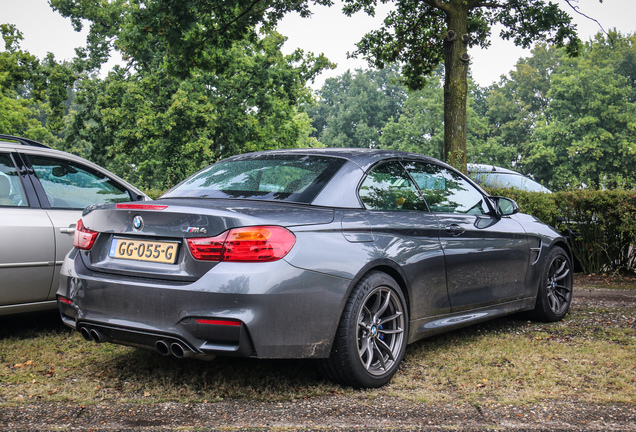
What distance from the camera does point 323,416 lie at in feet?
10.9

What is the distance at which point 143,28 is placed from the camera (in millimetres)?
12047

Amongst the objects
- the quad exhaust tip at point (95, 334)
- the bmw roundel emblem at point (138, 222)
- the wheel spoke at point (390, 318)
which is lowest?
the quad exhaust tip at point (95, 334)

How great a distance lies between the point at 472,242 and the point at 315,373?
164cm

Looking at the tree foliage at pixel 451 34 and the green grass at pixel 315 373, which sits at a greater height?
the tree foliage at pixel 451 34

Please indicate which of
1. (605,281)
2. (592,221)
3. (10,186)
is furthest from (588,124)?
(10,186)

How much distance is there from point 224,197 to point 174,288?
81cm

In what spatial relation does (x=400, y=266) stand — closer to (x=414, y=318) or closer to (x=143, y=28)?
(x=414, y=318)

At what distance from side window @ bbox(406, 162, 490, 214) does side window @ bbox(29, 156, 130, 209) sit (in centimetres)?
284

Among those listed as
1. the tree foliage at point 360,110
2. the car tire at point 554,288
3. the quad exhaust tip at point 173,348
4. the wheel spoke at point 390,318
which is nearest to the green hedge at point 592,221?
the car tire at point 554,288

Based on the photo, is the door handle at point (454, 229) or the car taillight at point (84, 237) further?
the door handle at point (454, 229)

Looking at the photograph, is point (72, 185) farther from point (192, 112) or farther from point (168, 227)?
point (192, 112)

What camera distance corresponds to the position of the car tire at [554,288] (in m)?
5.83

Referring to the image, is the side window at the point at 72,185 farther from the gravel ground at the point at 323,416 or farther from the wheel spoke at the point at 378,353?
the wheel spoke at the point at 378,353

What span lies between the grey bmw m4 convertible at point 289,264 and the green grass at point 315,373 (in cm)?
29
